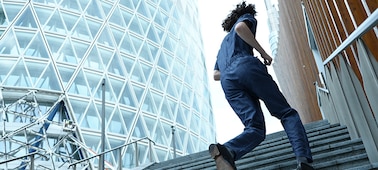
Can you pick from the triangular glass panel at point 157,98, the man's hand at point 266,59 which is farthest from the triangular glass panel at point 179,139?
the man's hand at point 266,59

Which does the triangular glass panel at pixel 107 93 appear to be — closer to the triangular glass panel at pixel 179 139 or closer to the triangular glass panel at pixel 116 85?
the triangular glass panel at pixel 116 85

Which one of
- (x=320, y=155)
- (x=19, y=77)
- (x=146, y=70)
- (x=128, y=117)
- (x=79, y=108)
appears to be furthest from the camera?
(x=146, y=70)

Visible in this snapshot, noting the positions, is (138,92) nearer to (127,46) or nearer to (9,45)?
(127,46)

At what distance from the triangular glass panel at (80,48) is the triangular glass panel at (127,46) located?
269cm

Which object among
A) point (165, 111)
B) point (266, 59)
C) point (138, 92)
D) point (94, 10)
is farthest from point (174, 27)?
point (266, 59)

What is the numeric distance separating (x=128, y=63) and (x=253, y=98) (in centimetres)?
1993

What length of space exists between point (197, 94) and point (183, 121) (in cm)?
410

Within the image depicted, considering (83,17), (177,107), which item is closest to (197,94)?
(177,107)

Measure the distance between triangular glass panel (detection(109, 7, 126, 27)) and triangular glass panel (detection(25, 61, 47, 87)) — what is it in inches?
249

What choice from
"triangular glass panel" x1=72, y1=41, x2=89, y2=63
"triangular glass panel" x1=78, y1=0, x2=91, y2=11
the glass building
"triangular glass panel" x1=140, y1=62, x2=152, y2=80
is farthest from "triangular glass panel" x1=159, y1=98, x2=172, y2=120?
"triangular glass panel" x1=78, y1=0, x2=91, y2=11

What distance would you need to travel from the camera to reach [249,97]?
2598mm

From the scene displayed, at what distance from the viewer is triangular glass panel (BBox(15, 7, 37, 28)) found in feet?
62.2

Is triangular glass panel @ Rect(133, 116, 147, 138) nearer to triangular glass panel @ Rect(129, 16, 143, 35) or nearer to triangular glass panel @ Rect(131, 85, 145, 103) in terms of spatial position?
triangular glass panel @ Rect(131, 85, 145, 103)

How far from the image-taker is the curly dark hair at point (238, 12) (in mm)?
3048
